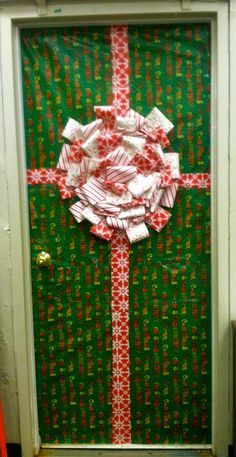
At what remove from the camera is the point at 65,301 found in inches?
71.9

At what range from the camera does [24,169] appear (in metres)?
1.76

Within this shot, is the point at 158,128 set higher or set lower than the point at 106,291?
higher

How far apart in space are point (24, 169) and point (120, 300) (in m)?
0.78

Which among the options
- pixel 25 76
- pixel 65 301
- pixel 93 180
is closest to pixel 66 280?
pixel 65 301

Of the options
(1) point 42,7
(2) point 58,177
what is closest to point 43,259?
(2) point 58,177

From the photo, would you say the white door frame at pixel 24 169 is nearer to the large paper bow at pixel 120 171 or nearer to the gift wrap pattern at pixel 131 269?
the gift wrap pattern at pixel 131 269

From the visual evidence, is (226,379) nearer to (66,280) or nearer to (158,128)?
(66,280)

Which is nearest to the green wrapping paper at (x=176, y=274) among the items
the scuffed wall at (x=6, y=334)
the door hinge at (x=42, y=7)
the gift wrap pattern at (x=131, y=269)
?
the gift wrap pattern at (x=131, y=269)

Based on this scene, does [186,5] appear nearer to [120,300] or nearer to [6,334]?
[120,300]

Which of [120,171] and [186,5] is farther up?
[186,5]

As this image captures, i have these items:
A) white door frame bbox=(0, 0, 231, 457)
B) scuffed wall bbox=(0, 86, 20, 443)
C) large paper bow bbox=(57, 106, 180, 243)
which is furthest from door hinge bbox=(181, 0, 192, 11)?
scuffed wall bbox=(0, 86, 20, 443)

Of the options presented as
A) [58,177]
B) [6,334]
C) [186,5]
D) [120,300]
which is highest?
[186,5]

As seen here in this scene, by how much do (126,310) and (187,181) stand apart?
683 mm

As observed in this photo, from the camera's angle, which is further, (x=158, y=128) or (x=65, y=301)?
(x=65, y=301)
